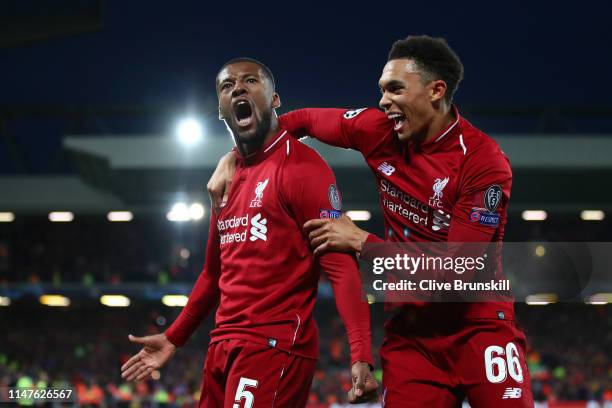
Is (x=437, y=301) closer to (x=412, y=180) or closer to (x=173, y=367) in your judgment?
(x=412, y=180)

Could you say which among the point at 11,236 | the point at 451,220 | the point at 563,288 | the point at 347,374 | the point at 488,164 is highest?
the point at 11,236

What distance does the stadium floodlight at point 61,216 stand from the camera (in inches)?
940

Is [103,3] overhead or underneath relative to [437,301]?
overhead

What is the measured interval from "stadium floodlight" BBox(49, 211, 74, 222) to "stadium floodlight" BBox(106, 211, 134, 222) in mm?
1123

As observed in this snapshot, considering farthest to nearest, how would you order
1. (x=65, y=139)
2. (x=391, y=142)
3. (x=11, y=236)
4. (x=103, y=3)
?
(x=11, y=236)
(x=65, y=139)
(x=103, y=3)
(x=391, y=142)

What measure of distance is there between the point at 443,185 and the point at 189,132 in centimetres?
1802

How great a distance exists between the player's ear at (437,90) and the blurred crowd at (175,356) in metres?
13.2

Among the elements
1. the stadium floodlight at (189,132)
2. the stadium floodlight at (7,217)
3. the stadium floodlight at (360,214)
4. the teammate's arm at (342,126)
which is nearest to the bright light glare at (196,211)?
the stadium floodlight at (189,132)

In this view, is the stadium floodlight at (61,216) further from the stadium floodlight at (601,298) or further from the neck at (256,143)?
the neck at (256,143)

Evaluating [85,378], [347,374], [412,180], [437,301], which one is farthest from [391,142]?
[85,378]

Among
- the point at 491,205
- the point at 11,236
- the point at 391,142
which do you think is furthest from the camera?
the point at 11,236

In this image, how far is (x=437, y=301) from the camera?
3477 mm

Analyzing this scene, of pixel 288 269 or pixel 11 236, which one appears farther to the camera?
pixel 11 236

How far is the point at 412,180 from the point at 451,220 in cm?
27
